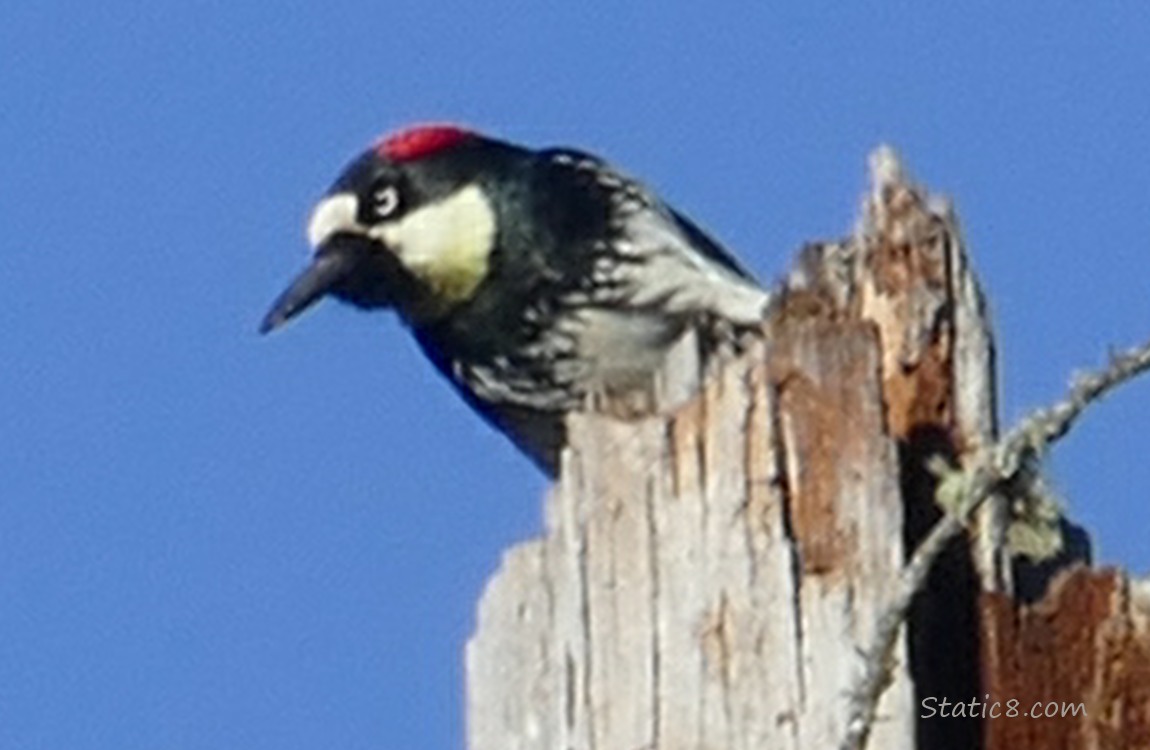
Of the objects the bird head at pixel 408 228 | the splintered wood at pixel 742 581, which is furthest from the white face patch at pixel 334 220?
the splintered wood at pixel 742 581

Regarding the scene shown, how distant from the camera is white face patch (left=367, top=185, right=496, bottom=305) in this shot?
248 inches

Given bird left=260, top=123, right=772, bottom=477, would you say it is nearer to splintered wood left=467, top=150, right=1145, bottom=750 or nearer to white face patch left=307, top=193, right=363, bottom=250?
white face patch left=307, top=193, right=363, bottom=250

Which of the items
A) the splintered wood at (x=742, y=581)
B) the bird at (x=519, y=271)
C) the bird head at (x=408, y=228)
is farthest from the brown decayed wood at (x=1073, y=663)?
the bird head at (x=408, y=228)

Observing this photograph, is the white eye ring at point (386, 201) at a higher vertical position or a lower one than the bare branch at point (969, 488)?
higher

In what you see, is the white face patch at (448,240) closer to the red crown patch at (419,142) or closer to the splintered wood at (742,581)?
the red crown patch at (419,142)

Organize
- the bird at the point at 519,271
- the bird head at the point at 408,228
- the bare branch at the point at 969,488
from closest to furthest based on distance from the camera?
the bare branch at the point at 969,488
the bird at the point at 519,271
the bird head at the point at 408,228

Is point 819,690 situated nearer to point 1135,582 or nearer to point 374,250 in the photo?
point 1135,582

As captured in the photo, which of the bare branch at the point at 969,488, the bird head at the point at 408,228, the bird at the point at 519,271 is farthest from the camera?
the bird head at the point at 408,228

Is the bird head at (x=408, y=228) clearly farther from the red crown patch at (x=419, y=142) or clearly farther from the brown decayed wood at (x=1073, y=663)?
the brown decayed wood at (x=1073, y=663)

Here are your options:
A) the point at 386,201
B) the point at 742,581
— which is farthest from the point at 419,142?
the point at 742,581

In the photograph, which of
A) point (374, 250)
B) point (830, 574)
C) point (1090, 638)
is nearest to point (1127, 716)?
point (1090, 638)

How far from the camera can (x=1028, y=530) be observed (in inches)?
Result: 164

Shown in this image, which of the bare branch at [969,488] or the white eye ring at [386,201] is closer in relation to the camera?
the bare branch at [969,488]

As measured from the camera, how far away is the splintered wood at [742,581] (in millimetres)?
3828
